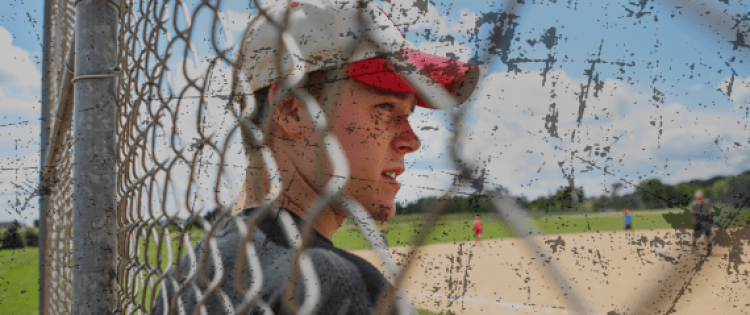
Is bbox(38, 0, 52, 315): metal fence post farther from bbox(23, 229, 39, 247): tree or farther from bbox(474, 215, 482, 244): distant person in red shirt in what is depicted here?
bbox(474, 215, 482, 244): distant person in red shirt

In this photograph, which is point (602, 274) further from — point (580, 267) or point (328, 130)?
point (328, 130)

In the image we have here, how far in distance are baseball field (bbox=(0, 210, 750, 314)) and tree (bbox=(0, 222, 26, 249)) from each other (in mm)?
1749

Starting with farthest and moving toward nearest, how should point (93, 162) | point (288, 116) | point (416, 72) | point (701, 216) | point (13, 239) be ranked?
point (13, 239)
point (93, 162)
point (288, 116)
point (416, 72)
point (701, 216)

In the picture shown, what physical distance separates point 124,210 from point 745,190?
3.39ft

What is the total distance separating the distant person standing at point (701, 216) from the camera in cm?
17

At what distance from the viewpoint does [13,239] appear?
68.5 inches

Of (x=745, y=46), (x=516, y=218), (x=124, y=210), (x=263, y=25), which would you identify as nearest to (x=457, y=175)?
(x=516, y=218)

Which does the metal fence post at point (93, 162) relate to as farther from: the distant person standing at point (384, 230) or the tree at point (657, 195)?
the tree at point (657, 195)

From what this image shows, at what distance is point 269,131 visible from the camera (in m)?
0.40

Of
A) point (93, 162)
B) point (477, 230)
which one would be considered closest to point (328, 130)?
point (477, 230)

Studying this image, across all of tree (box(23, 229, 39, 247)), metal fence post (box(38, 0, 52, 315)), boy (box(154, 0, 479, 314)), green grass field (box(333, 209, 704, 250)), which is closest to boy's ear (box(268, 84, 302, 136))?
boy (box(154, 0, 479, 314))

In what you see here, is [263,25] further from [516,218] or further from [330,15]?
[516,218]

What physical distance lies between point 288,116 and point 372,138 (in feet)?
0.37

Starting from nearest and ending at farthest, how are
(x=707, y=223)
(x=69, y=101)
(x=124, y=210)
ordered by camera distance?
(x=707, y=223) → (x=124, y=210) → (x=69, y=101)
